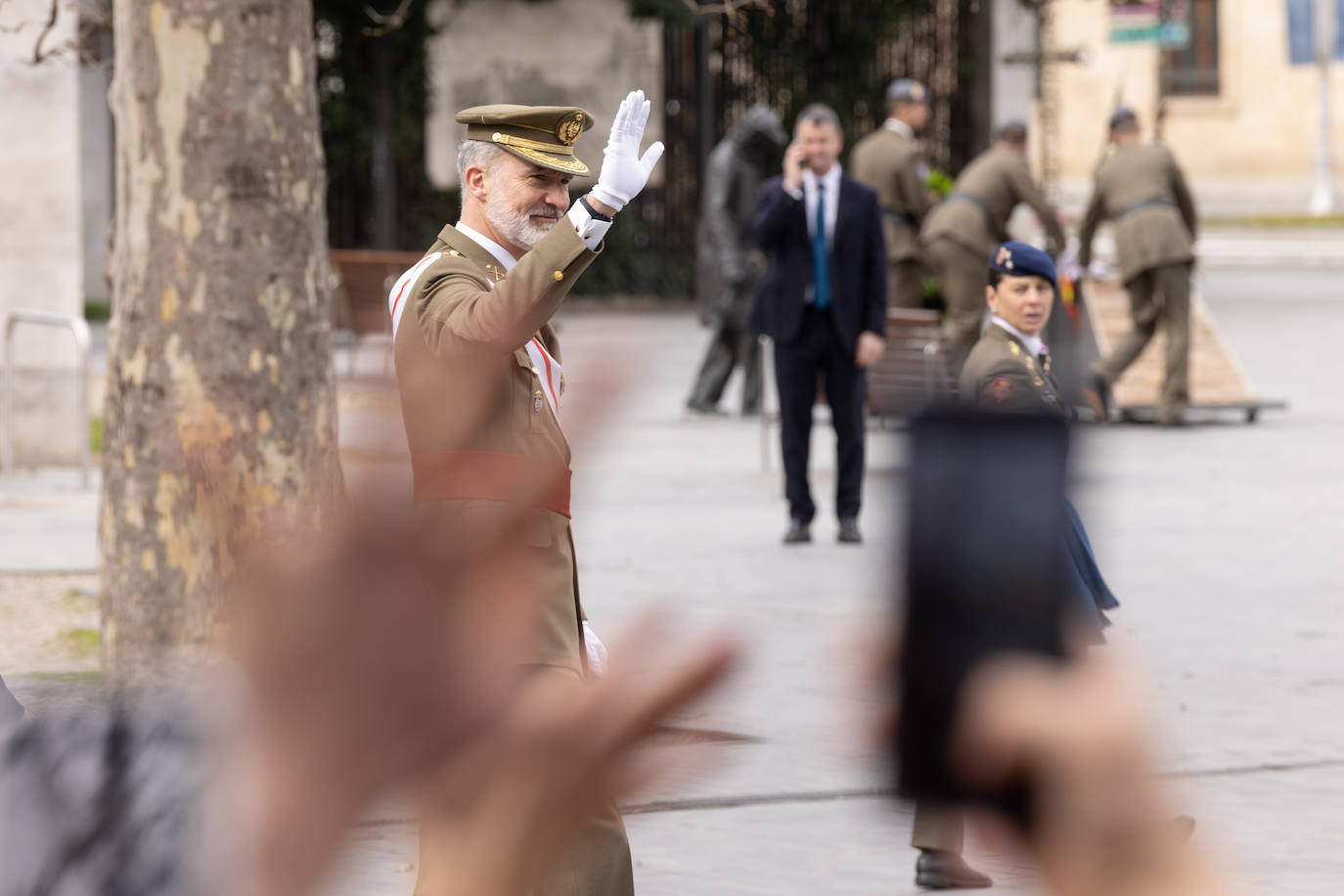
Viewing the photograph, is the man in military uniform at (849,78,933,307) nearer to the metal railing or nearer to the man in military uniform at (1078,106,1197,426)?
the man in military uniform at (1078,106,1197,426)

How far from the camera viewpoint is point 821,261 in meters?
9.53

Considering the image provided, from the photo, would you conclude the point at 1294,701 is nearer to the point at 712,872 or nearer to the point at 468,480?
the point at 712,872

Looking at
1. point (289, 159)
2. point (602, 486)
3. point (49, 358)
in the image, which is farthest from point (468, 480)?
point (49, 358)

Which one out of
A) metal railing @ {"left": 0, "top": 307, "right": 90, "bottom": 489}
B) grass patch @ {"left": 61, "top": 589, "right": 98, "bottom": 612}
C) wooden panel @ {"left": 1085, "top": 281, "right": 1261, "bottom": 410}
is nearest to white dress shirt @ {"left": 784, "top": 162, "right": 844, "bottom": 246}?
grass patch @ {"left": 61, "top": 589, "right": 98, "bottom": 612}

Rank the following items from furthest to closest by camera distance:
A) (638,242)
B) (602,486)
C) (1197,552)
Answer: (638,242)
(1197,552)
(602,486)

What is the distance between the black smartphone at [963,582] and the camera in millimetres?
872

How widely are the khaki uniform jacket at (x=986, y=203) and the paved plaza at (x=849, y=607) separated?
149cm

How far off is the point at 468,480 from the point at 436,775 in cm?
18

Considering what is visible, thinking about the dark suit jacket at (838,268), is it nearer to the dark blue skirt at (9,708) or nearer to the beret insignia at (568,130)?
the beret insignia at (568,130)

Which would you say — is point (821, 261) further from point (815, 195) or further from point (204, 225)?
point (204, 225)

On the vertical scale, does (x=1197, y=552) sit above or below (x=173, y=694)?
below

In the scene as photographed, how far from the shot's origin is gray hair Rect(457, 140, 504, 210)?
348 centimetres

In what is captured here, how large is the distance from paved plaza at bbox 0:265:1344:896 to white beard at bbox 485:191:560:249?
6.2 inches

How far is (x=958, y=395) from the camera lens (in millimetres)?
1022
